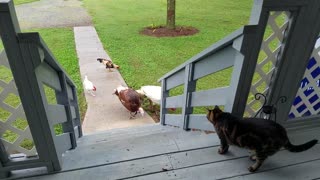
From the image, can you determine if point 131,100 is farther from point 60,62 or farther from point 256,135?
point 60,62

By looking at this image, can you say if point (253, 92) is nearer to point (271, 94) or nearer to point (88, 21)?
point (271, 94)

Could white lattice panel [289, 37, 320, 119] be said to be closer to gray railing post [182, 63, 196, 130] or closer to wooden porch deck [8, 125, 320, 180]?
wooden porch deck [8, 125, 320, 180]

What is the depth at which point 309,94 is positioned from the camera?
210 centimetres

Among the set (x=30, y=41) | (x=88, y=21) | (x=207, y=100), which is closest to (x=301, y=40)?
(x=207, y=100)

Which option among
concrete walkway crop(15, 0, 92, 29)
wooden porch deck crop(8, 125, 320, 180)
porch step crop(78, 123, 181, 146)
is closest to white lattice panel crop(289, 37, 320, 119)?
wooden porch deck crop(8, 125, 320, 180)

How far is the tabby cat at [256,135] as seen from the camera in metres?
1.58

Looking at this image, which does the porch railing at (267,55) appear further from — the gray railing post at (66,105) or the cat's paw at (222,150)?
the gray railing post at (66,105)

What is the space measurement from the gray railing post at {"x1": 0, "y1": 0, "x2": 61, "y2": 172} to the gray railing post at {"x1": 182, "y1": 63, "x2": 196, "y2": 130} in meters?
1.12

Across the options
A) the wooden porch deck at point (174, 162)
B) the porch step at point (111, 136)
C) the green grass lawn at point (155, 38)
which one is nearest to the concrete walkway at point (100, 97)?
the green grass lawn at point (155, 38)

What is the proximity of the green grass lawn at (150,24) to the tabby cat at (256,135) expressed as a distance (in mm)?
3193

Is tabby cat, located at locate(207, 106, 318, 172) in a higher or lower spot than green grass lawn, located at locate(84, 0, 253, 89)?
higher

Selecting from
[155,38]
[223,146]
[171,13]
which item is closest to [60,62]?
[155,38]

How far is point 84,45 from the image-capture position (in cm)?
718

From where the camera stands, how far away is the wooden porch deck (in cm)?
169
